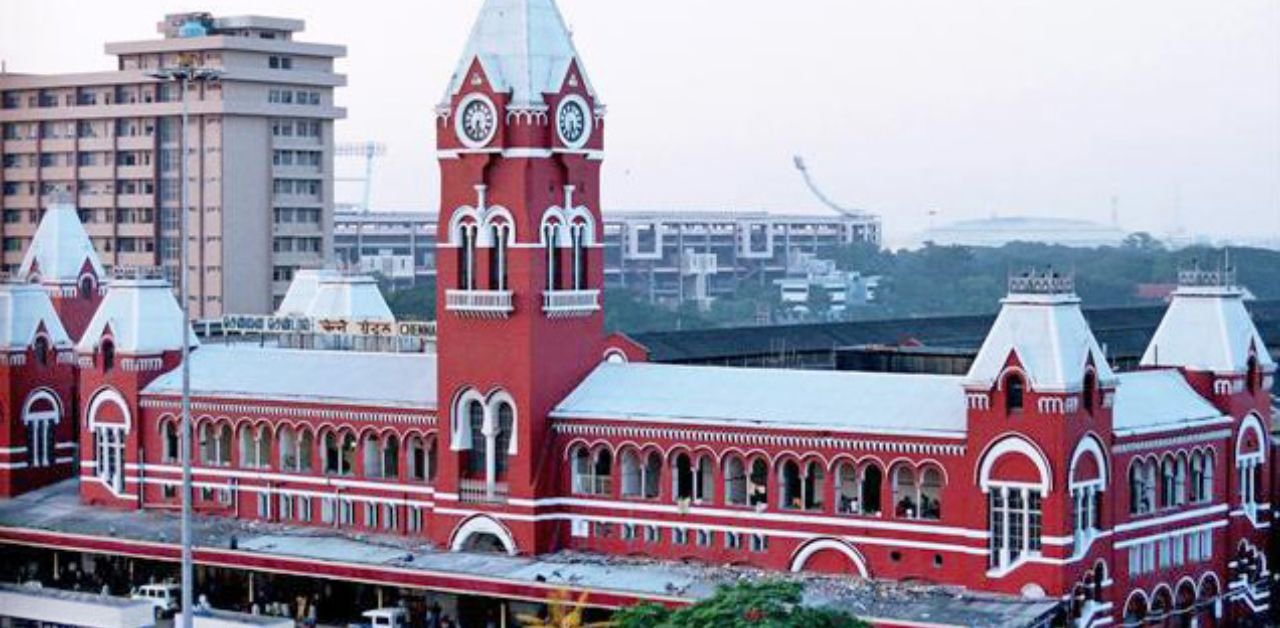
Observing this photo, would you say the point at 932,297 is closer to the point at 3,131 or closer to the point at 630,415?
the point at 3,131

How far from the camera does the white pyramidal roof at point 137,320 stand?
2315 inches

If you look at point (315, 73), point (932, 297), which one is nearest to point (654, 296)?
point (932, 297)

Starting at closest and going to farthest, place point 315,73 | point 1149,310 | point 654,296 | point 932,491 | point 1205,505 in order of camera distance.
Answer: point 932,491, point 1205,505, point 1149,310, point 315,73, point 654,296

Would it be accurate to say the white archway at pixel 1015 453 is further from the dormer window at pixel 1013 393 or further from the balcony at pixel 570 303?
the balcony at pixel 570 303

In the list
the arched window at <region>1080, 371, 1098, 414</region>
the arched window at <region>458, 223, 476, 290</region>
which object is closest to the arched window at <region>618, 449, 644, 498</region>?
the arched window at <region>458, 223, 476, 290</region>

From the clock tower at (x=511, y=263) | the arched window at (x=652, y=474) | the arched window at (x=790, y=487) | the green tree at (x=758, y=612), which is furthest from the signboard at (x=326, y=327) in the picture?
the green tree at (x=758, y=612)

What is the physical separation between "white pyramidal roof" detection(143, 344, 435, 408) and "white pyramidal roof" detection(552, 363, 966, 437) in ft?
15.2

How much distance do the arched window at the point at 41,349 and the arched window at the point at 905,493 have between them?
26463mm

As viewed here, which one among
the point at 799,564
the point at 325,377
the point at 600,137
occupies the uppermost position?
the point at 600,137

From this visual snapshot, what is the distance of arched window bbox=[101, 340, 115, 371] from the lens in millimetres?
59156

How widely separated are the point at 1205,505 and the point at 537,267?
50.9ft

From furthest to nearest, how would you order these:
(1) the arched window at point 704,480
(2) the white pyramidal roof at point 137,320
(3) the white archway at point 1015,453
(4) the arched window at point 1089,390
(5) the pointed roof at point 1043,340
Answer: (2) the white pyramidal roof at point 137,320 < (1) the arched window at point 704,480 < (4) the arched window at point 1089,390 < (5) the pointed roof at point 1043,340 < (3) the white archway at point 1015,453

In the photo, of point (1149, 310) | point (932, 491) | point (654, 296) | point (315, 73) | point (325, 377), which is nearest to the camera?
point (932, 491)

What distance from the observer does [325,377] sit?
56438 millimetres
